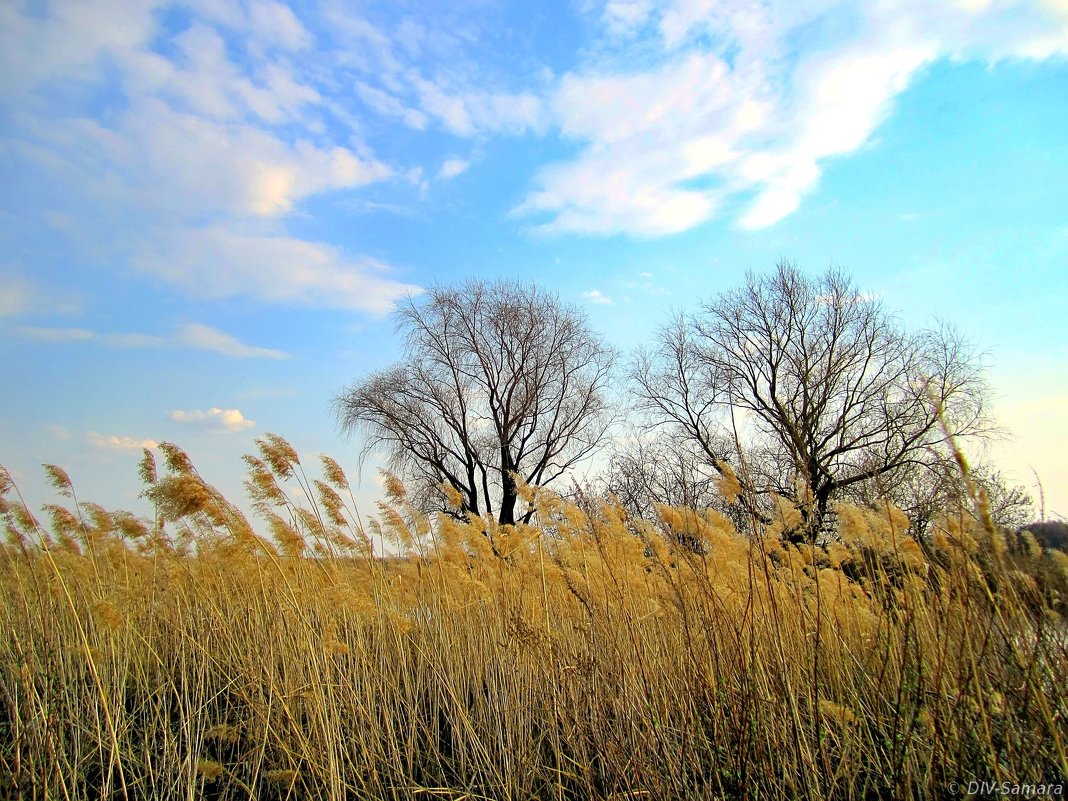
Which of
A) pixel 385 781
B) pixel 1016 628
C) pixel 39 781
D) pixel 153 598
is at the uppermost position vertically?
pixel 153 598

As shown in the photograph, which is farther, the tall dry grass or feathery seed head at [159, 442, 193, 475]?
feathery seed head at [159, 442, 193, 475]

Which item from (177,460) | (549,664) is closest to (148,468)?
(177,460)

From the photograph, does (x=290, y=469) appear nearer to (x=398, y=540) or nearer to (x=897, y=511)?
(x=398, y=540)

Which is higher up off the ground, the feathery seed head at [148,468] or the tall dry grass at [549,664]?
the feathery seed head at [148,468]

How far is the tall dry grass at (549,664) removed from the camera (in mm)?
2020

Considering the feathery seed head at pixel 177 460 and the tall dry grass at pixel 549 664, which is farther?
the feathery seed head at pixel 177 460

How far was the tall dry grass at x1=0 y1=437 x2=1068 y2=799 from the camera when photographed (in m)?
2.02

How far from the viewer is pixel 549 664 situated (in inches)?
99.3

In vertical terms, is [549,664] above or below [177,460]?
below

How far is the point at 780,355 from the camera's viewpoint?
20.7 meters

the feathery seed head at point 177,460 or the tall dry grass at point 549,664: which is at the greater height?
the feathery seed head at point 177,460

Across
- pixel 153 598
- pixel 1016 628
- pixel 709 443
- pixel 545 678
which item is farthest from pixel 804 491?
pixel 709 443

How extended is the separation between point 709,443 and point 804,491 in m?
18.3

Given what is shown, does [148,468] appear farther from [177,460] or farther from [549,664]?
[549,664]
